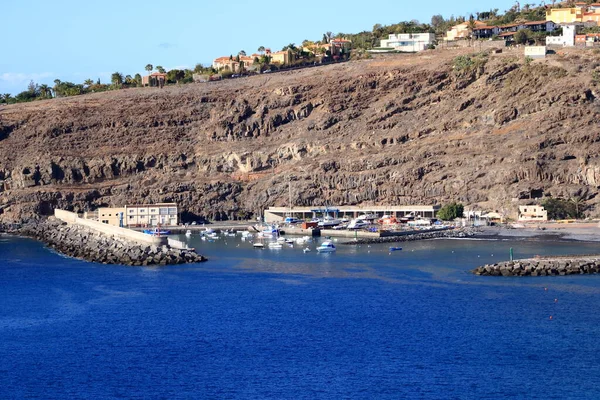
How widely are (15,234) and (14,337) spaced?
180 feet

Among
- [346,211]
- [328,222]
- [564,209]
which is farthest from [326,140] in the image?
[564,209]

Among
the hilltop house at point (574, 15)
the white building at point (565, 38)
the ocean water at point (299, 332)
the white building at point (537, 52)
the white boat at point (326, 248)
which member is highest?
the hilltop house at point (574, 15)

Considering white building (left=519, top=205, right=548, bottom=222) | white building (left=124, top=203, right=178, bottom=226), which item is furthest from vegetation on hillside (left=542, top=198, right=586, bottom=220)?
white building (left=124, top=203, right=178, bottom=226)

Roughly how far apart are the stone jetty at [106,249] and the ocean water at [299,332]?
8.55 ft

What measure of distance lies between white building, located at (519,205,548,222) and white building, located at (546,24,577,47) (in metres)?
29.1

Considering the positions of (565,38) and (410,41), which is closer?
(565,38)

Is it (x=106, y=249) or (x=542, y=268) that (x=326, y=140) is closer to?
(x=106, y=249)

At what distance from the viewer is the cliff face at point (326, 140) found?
98500 millimetres

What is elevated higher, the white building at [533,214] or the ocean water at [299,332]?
the white building at [533,214]

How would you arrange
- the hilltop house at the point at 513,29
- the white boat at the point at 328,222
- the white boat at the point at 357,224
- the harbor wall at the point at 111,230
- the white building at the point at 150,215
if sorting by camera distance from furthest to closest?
the hilltop house at the point at 513,29
the white building at the point at 150,215
the white boat at the point at 328,222
the white boat at the point at 357,224
the harbor wall at the point at 111,230

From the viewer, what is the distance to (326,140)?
110 m

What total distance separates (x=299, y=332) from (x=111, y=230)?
43828mm

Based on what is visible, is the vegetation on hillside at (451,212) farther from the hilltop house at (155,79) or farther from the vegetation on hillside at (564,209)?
the hilltop house at (155,79)

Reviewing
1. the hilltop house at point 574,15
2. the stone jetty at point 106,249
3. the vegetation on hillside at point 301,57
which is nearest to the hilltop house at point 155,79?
the vegetation on hillside at point 301,57
